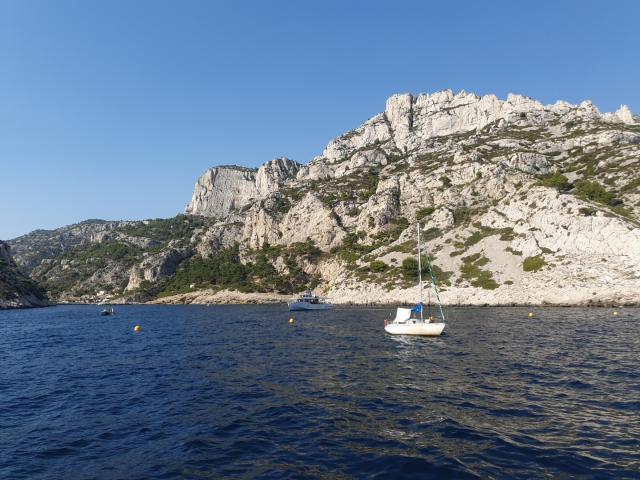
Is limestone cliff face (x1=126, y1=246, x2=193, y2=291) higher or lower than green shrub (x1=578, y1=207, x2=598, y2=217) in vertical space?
lower

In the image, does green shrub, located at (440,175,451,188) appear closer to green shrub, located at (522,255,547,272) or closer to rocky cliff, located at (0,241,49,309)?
green shrub, located at (522,255,547,272)

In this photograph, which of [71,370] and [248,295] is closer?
[71,370]

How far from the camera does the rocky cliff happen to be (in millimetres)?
136750

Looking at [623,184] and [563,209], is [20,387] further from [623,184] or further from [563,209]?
[623,184]

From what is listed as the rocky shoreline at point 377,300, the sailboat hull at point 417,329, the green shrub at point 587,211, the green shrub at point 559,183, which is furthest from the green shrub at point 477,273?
the sailboat hull at point 417,329

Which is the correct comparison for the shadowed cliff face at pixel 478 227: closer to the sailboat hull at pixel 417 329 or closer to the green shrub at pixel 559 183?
the green shrub at pixel 559 183

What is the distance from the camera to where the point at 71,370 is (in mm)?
30641

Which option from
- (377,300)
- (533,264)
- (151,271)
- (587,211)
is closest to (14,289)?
(151,271)

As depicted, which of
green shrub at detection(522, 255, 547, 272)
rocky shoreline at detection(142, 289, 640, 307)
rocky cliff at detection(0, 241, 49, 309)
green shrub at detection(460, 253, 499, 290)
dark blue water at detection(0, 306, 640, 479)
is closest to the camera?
dark blue water at detection(0, 306, 640, 479)

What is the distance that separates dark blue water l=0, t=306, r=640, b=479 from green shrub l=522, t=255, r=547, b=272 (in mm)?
53260

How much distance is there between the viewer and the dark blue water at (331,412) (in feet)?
43.1

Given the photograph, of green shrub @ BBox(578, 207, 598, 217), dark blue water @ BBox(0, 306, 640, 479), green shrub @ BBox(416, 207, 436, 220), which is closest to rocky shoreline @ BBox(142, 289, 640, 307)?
green shrub @ BBox(578, 207, 598, 217)

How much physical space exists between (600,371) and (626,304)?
61.4 metres

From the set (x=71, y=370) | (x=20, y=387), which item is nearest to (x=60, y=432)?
(x=20, y=387)
